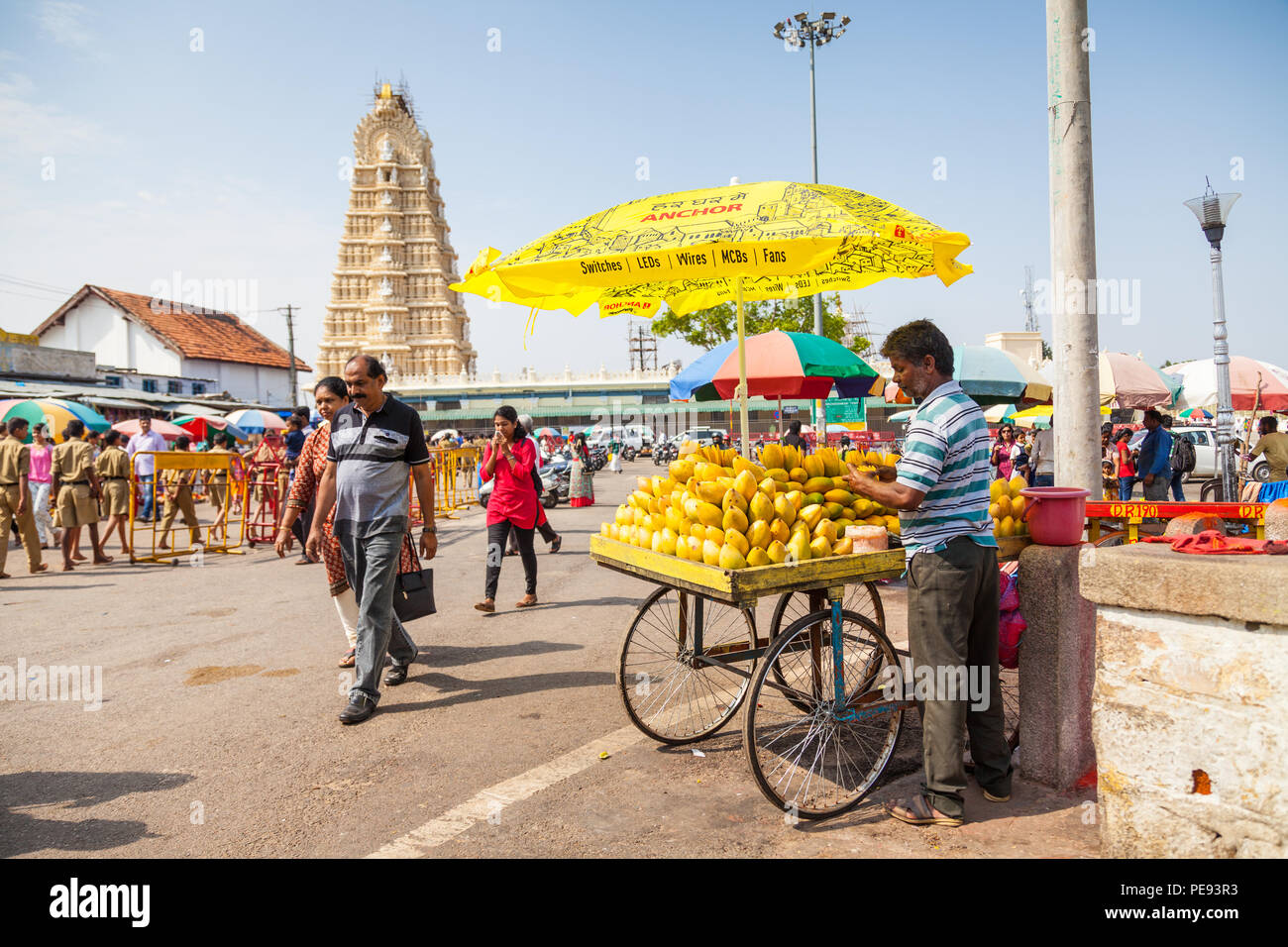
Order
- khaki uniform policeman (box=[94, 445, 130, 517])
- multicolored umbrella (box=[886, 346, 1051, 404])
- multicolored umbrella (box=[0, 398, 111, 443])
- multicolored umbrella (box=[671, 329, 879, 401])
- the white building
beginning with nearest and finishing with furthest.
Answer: multicolored umbrella (box=[671, 329, 879, 401]) < khaki uniform policeman (box=[94, 445, 130, 517]) < multicolored umbrella (box=[886, 346, 1051, 404]) < multicolored umbrella (box=[0, 398, 111, 443]) < the white building

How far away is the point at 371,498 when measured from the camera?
4832 mm

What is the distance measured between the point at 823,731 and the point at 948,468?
1452 millimetres

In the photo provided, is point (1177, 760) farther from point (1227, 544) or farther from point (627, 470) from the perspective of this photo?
point (627, 470)

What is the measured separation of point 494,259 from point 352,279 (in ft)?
223

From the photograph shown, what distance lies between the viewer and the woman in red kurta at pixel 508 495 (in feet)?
24.4

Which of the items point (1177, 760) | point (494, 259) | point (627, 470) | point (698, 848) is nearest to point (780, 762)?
point (698, 848)

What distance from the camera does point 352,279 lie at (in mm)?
67188

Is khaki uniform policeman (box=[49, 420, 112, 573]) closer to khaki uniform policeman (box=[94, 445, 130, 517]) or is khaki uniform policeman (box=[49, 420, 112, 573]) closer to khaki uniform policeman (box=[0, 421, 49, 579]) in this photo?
khaki uniform policeman (box=[0, 421, 49, 579])

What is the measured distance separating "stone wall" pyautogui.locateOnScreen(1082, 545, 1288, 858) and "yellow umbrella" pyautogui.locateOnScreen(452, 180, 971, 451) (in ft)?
7.21

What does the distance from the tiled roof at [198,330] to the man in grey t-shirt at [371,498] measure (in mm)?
46705

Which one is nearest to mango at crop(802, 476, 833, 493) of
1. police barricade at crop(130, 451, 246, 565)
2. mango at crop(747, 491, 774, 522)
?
mango at crop(747, 491, 774, 522)

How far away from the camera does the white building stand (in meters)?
44.9

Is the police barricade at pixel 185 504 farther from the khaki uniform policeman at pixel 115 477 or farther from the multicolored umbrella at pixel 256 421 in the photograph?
the multicolored umbrella at pixel 256 421

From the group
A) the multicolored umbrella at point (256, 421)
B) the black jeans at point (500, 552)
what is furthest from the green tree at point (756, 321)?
the black jeans at point (500, 552)
